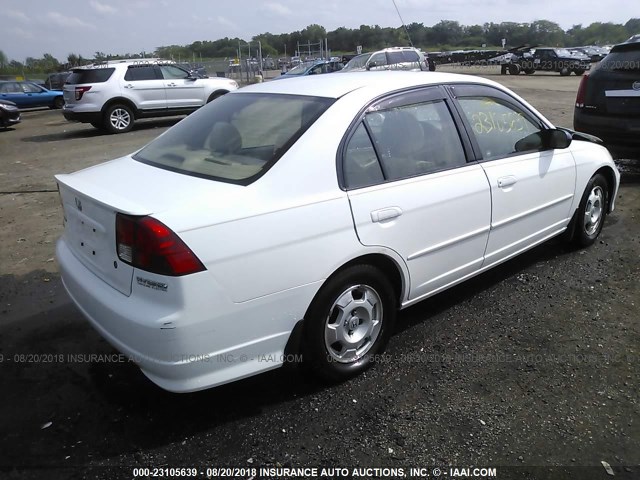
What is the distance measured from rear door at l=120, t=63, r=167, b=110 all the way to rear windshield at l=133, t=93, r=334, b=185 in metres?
11.0

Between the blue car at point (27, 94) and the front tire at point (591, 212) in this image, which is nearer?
the front tire at point (591, 212)

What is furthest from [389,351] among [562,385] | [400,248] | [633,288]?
[633,288]

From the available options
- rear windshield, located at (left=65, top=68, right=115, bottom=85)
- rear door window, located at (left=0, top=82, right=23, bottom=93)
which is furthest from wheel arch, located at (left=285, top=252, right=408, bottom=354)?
rear door window, located at (left=0, top=82, right=23, bottom=93)

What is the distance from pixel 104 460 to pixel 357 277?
151cm

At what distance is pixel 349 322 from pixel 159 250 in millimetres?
1164

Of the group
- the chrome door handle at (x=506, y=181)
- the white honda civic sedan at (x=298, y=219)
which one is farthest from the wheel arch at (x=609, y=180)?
the chrome door handle at (x=506, y=181)

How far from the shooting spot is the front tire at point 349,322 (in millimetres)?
2711

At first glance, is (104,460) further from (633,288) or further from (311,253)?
(633,288)

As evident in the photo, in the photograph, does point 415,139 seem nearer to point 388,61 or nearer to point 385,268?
point 385,268

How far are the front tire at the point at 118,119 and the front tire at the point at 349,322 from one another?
476 inches

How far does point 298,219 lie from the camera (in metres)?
2.53

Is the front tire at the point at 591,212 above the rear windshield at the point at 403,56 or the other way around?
the other way around

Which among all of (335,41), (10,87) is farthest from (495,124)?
(335,41)

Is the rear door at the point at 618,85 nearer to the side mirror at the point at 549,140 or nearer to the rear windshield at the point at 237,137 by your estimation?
the side mirror at the point at 549,140
